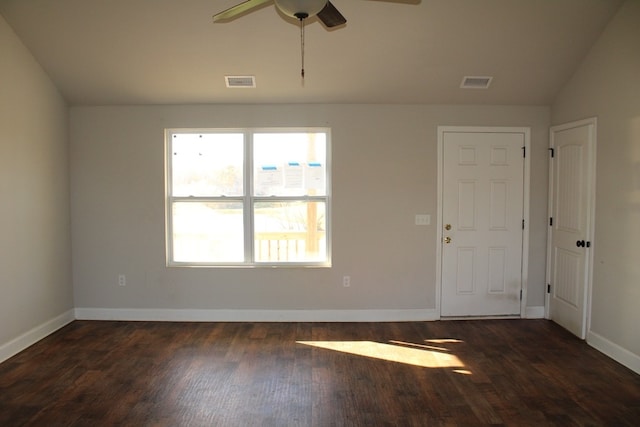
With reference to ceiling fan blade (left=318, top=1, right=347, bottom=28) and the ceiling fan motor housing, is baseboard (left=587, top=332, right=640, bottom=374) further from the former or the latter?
the ceiling fan motor housing

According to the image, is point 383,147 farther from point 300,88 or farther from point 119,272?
point 119,272

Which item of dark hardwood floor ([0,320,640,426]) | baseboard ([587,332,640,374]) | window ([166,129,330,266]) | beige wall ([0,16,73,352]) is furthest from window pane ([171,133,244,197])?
baseboard ([587,332,640,374])

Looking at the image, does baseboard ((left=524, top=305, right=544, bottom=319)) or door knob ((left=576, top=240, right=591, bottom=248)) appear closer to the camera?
door knob ((left=576, top=240, right=591, bottom=248))

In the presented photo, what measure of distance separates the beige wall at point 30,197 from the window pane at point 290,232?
6.75 ft

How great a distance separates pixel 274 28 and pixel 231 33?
1.27 feet

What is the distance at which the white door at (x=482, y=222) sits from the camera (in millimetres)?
4672

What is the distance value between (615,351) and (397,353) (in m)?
1.83

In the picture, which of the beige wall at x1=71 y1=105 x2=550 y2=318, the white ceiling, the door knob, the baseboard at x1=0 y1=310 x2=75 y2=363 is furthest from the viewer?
the beige wall at x1=71 y1=105 x2=550 y2=318

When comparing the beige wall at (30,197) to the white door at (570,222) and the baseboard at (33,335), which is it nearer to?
the baseboard at (33,335)

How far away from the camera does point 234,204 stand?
473 centimetres

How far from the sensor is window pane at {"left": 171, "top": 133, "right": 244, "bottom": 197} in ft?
15.4

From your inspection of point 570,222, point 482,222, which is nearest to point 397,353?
point 482,222

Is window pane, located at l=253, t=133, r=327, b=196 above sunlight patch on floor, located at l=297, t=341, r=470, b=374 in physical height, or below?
above

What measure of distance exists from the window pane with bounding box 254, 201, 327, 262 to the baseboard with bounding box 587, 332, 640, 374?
2.68 m
